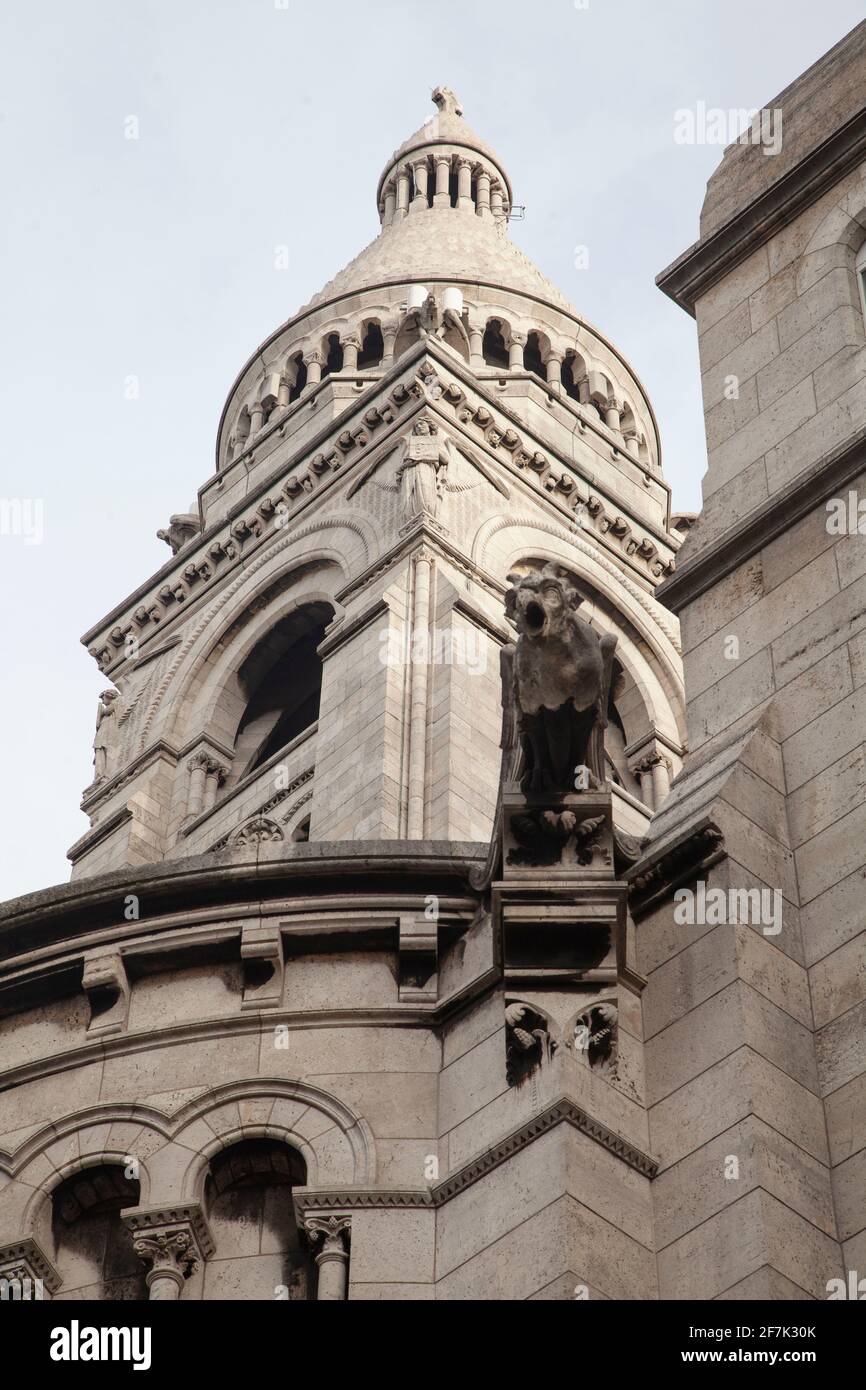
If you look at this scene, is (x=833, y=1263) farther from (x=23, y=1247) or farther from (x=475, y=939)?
(x=23, y=1247)

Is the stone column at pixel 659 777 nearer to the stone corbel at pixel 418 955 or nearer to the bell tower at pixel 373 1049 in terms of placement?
the bell tower at pixel 373 1049

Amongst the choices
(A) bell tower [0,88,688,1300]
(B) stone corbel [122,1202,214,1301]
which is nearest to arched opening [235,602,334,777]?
(A) bell tower [0,88,688,1300]

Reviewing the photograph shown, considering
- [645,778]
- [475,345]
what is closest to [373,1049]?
[645,778]

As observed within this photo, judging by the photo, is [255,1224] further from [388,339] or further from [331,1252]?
[388,339]

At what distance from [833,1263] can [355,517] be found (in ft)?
103

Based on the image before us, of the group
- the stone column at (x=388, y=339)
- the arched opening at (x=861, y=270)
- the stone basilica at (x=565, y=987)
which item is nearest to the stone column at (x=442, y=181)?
the stone column at (x=388, y=339)

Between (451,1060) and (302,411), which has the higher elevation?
(302,411)

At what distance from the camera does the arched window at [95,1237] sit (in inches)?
749

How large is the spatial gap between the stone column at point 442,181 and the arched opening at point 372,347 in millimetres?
8513

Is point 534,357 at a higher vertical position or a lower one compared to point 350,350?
higher

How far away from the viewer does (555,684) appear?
1872 cm

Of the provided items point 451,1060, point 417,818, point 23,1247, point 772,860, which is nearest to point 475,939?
point 451,1060

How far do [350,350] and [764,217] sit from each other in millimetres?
31489

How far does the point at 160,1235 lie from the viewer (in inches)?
734
